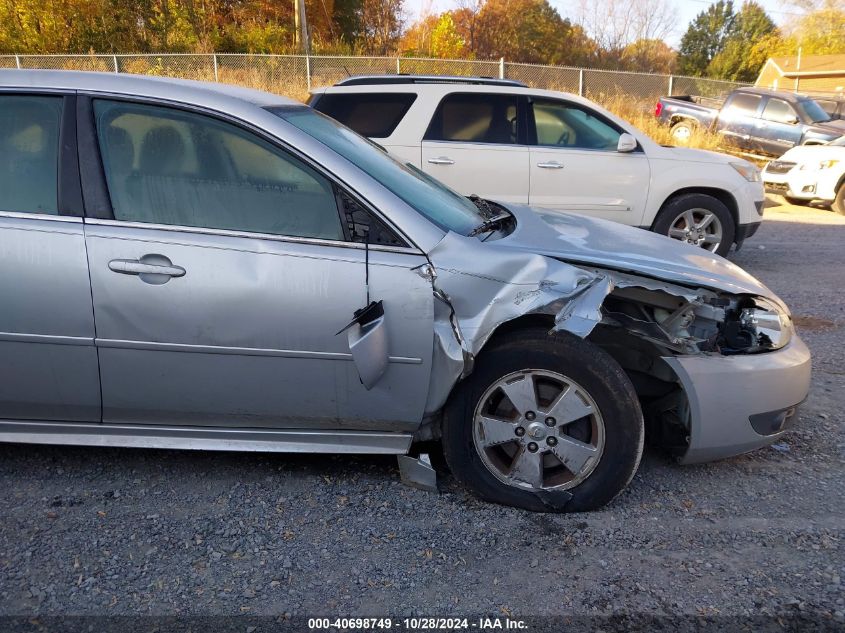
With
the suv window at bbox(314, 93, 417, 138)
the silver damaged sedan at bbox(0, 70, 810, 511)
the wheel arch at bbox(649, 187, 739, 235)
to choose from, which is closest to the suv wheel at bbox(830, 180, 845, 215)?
the wheel arch at bbox(649, 187, 739, 235)

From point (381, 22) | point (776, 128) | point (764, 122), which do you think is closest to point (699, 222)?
point (776, 128)

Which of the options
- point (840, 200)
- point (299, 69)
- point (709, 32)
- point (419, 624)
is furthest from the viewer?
point (709, 32)

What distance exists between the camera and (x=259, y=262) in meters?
2.92

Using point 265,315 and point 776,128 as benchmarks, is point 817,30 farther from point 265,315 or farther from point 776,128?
point 265,315

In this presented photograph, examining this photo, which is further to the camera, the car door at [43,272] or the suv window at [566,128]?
the suv window at [566,128]

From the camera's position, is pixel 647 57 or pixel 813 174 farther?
pixel 647 57

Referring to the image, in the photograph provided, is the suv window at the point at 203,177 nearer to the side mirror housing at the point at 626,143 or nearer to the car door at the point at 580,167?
the car door at the point at 580,167

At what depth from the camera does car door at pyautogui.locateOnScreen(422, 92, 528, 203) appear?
7316mm

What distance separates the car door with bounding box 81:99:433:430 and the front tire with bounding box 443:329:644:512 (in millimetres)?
260

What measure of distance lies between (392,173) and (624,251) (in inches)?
45.0

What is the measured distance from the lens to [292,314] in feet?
9.59

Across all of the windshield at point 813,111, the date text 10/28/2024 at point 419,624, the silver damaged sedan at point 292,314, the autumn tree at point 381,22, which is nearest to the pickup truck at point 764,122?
the windshield at point 813,111

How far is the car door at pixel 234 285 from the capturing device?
2.92m

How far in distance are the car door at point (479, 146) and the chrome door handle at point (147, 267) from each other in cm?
467
